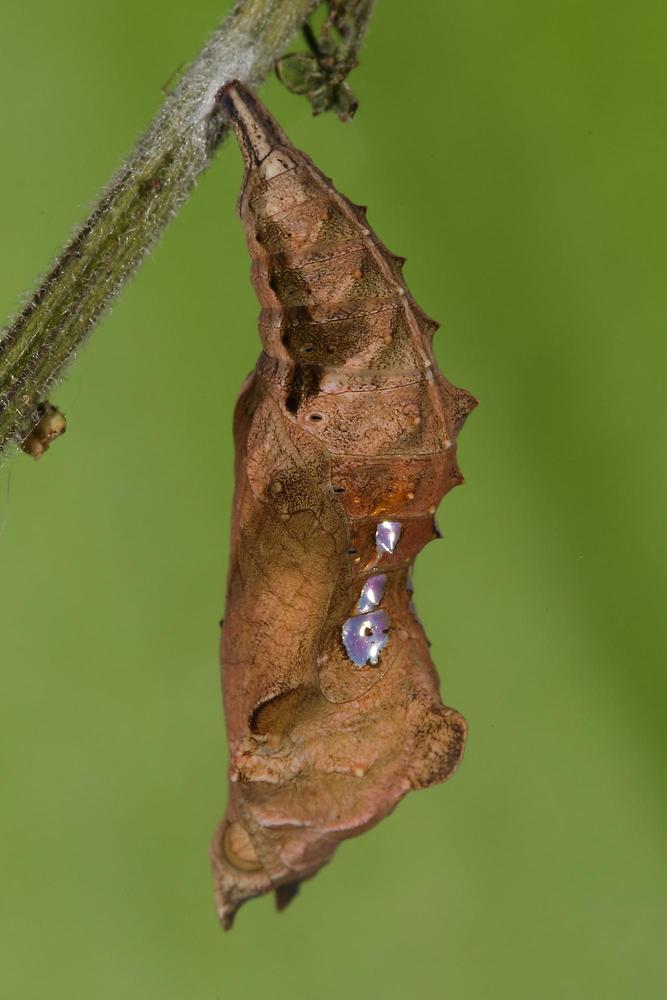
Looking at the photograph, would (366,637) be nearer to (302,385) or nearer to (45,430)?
(302,385)

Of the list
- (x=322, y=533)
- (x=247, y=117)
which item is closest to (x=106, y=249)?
(x=247, y=117)

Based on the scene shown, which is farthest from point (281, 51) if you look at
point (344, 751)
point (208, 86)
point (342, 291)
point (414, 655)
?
point (344, 751)

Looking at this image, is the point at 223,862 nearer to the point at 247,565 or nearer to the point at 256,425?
the point at 247,565

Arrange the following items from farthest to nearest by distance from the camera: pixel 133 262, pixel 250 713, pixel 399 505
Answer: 1. pixel 250 713
2. pixel 399 505
3. pixel 133 262

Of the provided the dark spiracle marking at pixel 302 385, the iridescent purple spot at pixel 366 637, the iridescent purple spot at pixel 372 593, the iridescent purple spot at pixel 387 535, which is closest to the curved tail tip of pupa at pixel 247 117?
the dark spiracle marking at pixel 302 385

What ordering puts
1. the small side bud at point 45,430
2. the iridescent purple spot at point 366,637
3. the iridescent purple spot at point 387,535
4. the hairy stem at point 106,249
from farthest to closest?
1. the iridescent purple spot at point 366,637
2. the iridescent purple spot at point 387,535
3. the small side bud at point 45,430
4. the hairy stem at point 106,249

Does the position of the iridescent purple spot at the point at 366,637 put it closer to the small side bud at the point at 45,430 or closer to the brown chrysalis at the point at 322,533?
the brown chrysalis at the point at 322,533
